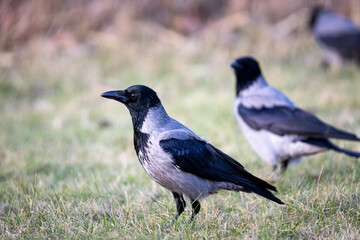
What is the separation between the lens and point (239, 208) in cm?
343

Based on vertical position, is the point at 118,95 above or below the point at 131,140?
above

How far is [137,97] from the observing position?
3506mm

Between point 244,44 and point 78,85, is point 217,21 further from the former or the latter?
point 78,85

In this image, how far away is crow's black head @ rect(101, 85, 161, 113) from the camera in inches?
138

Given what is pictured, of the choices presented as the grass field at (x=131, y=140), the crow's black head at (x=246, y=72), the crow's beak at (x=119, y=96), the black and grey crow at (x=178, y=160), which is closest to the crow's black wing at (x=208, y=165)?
the black and grey crow at (x=178, y=160)

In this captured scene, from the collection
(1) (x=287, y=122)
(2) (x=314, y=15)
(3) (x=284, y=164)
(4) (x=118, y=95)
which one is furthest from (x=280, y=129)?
(2) (x=314, y=15)

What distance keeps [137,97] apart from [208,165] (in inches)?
30.3

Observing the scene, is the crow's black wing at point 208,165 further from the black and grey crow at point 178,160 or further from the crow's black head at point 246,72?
the crow's black head at point 246,72

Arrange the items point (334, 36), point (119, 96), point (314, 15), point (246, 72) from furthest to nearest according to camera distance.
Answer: point (314, 15) < point (334, 36) < point (246, 72) < point (119, 96)

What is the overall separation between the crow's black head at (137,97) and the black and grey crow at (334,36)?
694 cm

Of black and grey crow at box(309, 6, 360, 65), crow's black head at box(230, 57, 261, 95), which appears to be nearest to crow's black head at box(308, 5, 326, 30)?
black and grey crow at box(309, 6, 360, 65)

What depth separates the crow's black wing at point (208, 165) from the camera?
3254mm

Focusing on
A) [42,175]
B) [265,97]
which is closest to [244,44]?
[265,97]

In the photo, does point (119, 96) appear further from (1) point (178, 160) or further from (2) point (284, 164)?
(2) point (284, 164)
